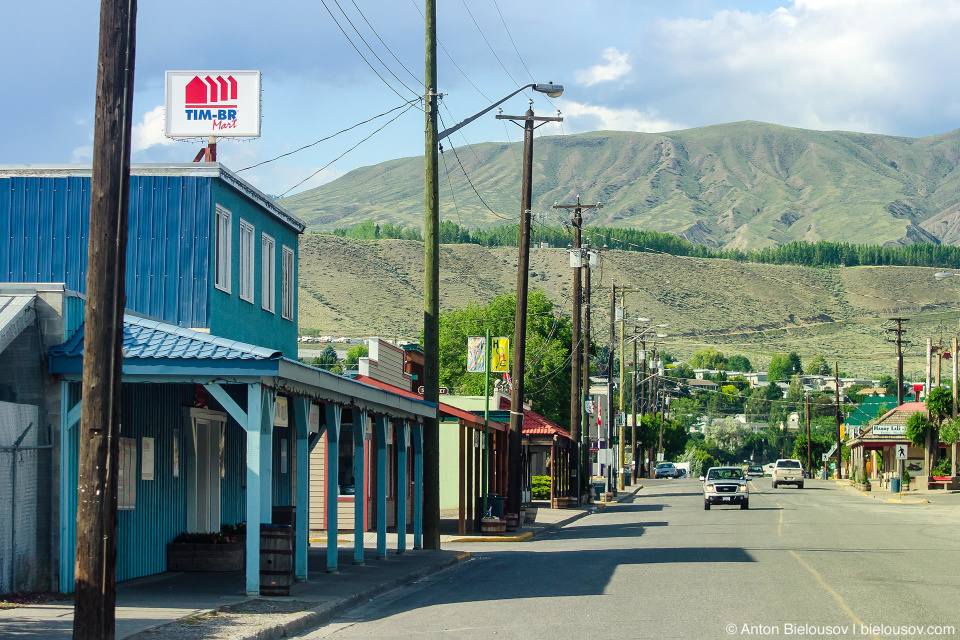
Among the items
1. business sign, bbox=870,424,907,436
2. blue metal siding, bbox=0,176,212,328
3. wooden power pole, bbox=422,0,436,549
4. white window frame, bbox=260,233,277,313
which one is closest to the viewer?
blue metal siding, bbox=0,176,212,328

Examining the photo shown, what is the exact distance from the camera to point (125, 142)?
10430 mm

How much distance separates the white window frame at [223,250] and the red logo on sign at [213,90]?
118 inches

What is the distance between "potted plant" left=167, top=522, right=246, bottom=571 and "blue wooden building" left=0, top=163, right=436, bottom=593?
0.19m

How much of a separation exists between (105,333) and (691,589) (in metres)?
8.88

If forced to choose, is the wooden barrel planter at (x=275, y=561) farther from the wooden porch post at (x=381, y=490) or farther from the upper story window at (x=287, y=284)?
the upper story window at (x=287, y=284)

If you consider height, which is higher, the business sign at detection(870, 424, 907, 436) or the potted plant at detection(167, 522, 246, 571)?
the business sign at detection(870, 424, 907, 436)

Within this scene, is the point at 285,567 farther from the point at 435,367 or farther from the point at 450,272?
the point at 450,272

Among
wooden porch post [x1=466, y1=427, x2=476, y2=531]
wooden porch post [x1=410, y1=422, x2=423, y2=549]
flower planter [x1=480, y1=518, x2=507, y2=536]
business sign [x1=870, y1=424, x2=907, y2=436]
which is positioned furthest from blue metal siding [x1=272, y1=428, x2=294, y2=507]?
business sign [x1=870, y1=424, x2=907, y2=436]

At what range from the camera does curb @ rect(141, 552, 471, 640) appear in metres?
11.8

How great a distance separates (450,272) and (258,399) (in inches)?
5921

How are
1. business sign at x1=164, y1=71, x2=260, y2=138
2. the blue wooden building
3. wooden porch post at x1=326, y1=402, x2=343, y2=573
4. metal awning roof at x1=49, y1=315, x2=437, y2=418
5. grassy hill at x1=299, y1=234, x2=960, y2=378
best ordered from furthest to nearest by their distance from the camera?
1. grassy hill at x1=299, y1=234, x2=960, y2=378
2. business sign at x1=164, y1=71, x2=260, y2=138
3. wooden porch post at x1=326, y1=402, x2=343, y2=573
4. the blue wooden building
5. metal awning roof at x1=49, y1=315, x2=437, y2=418

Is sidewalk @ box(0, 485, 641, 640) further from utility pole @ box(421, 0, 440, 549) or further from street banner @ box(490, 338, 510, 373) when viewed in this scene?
street banner @ box(490, 338, 510, 373)

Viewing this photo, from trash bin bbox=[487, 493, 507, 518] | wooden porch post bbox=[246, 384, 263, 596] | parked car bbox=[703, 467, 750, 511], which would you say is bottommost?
Answer: parked car bbox=[703, 467, 750, 511]

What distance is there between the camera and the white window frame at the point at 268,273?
72.7 feet
